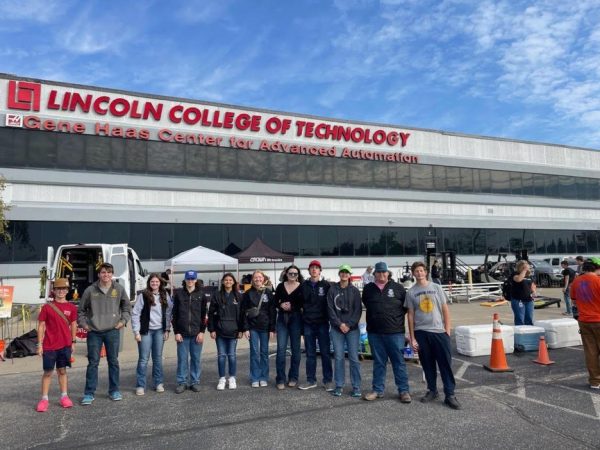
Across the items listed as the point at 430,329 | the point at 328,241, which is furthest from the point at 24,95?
the point at 430,329

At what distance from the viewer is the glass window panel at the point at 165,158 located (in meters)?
21.8

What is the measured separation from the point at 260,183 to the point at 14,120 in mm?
11575

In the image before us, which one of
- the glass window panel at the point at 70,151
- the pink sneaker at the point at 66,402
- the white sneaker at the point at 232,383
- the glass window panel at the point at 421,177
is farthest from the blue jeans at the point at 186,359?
the glass window panel at the point at 421,177

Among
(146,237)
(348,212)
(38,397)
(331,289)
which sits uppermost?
(348,212)

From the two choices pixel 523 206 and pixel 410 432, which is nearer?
pixel 410 432

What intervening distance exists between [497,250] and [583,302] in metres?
24.9

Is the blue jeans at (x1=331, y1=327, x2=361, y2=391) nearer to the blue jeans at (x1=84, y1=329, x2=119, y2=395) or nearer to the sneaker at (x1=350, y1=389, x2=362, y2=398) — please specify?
the sneaker at (x1=350, y1=389, x2=362, y2=398)

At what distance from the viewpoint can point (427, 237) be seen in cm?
2609

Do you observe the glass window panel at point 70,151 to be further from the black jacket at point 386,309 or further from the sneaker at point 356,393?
the sneaker at point 356,393

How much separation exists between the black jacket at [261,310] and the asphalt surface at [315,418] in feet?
3.06

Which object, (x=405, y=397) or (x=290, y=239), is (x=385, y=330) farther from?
(x=290, y=239)

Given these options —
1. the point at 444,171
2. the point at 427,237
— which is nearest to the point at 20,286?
the point at 427,237

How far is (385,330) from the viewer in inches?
231

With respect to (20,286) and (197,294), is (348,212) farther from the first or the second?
(197,294)
